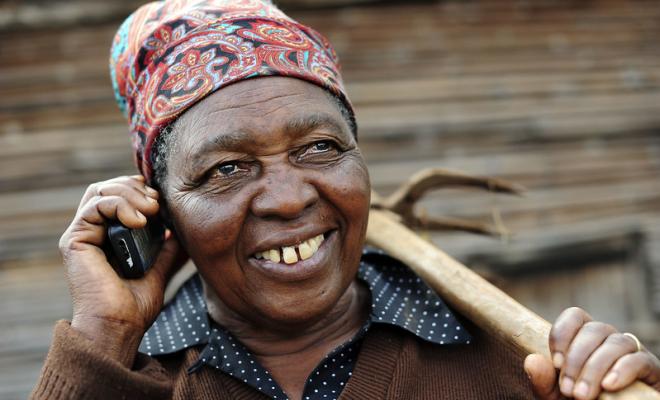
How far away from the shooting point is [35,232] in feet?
13.9

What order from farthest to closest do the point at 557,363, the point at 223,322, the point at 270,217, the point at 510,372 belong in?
the point at 223,322 < the point at 510,372 < the point at 270,217 < the point at 557,363

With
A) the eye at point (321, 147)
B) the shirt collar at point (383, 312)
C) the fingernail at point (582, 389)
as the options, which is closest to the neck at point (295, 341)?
the shirt collar at point (383, 312)

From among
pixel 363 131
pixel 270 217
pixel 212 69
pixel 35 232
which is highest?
pixel 212 69

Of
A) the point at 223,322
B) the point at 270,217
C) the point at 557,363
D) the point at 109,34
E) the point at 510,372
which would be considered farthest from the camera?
the point at 109,34

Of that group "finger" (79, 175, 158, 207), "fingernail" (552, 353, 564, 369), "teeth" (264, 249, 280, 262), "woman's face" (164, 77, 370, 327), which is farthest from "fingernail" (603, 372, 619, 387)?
"finger" (79, 175, 158, 207)

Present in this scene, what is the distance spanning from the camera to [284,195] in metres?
2.06

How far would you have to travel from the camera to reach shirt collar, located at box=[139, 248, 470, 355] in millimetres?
2287

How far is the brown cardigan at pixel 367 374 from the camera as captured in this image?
192cm

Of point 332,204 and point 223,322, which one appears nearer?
point 332,204

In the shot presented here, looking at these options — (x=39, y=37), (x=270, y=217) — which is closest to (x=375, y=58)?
(x=39, y=37)

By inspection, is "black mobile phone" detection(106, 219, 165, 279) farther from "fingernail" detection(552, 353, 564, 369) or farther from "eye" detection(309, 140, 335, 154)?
"fingernail" detection(552, 353, 564, 369)

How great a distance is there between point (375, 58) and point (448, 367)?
2663 millimetres

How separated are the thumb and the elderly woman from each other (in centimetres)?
45

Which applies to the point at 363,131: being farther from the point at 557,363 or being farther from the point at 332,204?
the point at 557,363
